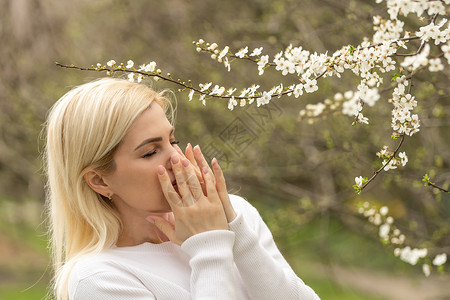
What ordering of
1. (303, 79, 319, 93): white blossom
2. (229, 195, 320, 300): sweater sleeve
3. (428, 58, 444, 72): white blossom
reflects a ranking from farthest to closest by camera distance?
(229, 195, 320, 300): sweater sleeve < (303, 79, 319, 93): white blossom < (428, 58, 444, 72): white blossom

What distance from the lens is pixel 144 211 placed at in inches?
78.4

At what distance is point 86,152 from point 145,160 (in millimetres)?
181

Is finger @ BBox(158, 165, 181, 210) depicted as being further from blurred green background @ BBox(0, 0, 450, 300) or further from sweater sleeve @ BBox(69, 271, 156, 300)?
blurred green background @ BBox(0, 0, 450, 300)

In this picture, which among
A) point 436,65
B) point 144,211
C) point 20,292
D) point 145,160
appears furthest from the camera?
point 20,292

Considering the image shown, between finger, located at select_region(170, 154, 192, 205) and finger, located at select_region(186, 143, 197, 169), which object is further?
finger, located at select_region(186, 143, 197, 169)

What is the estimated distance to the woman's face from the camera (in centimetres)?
186

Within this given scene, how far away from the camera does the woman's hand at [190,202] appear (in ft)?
5.91

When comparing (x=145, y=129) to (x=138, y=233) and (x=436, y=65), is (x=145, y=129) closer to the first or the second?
(x=138, y=233)

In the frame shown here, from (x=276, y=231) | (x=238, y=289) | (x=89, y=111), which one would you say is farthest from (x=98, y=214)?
(x=276, y=231)

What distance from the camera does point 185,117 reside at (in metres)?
5.60

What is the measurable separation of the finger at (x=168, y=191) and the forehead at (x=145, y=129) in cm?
13

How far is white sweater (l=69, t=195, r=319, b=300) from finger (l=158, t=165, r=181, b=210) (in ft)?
0.38

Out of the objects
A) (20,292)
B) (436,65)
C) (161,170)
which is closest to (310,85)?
(436,65)

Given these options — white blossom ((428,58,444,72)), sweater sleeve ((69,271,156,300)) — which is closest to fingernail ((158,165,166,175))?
sweater sleeve ((69,271,156,300))
